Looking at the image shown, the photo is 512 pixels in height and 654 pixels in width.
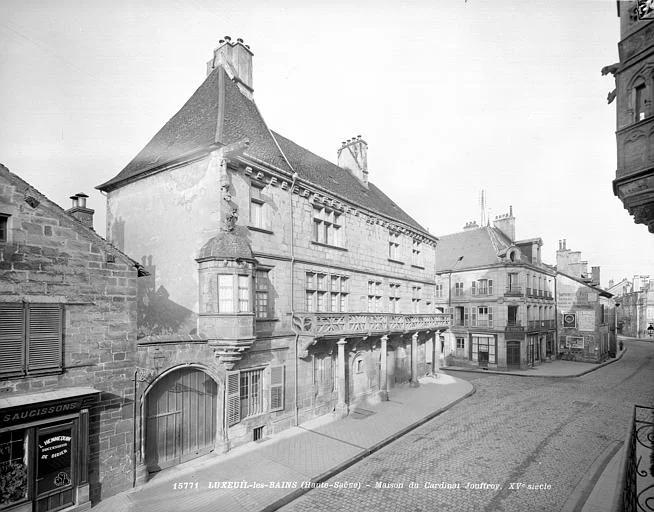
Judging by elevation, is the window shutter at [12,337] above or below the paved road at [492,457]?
above

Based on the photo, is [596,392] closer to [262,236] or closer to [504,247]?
[504,247]

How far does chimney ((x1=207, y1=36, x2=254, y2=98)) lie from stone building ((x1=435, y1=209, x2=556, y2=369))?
86.9ft

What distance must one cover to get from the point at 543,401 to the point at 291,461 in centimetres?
1598

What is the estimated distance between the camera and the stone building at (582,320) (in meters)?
36.9

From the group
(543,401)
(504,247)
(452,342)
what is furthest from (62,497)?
(504,247)

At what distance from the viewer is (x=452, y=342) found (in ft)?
117

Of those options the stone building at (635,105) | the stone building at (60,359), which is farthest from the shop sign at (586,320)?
the stone building at (60,359)

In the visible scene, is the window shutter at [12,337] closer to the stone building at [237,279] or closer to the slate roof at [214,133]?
the stone building at [237,279]

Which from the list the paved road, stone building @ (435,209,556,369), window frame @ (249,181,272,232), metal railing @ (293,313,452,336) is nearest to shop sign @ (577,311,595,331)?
stone building @ (435,209,556,369)

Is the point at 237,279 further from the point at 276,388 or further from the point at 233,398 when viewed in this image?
the point at 276,388

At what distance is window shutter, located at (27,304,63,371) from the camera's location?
841 cm

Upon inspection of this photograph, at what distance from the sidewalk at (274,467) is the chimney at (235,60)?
16.5 m

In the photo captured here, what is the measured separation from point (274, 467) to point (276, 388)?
3583 mm

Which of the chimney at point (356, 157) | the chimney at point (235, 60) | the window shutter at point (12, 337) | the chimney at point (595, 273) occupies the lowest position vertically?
the window shutter at point (12, 337)
